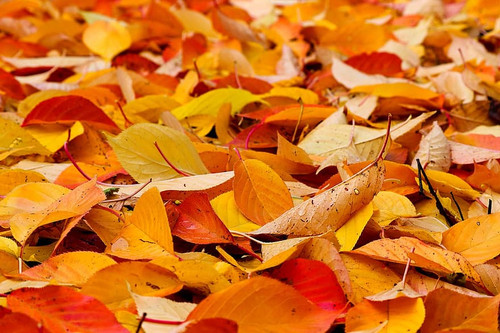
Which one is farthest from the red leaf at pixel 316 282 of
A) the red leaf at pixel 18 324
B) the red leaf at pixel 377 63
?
the red leaf at pixel 377 63

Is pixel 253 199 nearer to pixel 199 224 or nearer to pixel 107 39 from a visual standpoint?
pixel 199 224

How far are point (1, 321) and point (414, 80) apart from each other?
0.95 metres

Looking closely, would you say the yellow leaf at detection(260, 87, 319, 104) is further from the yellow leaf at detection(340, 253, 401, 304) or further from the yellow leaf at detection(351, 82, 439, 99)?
the yellow leaf at detection(340, 253, 401, 304)

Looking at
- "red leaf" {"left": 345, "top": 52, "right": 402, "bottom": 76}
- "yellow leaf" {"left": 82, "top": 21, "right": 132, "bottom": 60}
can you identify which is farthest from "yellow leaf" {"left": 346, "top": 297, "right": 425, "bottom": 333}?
"yellow leaf" {"left": 82, "top": 21, "right": 132, "bottom": 60}

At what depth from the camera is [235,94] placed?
958mm

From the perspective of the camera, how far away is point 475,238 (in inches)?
23.8

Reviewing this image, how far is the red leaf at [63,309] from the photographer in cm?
48

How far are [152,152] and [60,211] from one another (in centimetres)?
16

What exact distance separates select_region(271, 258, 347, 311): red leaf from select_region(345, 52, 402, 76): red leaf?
711 mm

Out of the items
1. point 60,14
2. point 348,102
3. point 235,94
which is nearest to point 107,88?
point 235,94

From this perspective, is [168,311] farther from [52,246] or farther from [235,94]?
[235,94]

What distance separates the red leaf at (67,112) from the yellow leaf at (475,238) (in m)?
0.51

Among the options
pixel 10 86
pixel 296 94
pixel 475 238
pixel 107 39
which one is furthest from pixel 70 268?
pixel 107 39

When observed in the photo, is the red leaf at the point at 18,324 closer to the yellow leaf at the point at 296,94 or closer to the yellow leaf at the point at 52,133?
the yellow leaf at the point at 52,133
